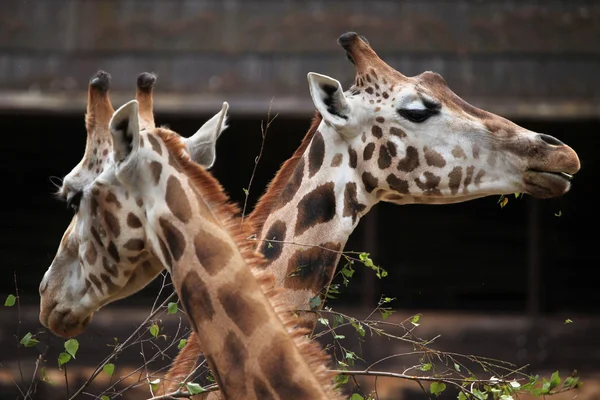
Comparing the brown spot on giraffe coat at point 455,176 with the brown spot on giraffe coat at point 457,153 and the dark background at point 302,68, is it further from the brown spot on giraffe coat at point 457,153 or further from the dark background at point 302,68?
the dark background at point 302,68

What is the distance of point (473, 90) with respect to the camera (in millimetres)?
11070

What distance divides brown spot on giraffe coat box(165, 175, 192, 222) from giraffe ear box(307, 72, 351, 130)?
4.35 feet

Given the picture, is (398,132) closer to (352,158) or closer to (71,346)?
(352,158)

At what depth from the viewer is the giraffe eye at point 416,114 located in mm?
5309

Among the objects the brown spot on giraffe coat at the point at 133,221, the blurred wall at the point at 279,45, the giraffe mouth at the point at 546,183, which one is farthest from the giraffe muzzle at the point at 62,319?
the blurred wall at the point at 279,45

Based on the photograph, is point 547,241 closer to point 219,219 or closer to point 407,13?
point 407,13

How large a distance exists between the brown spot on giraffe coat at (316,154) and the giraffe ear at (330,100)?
107 mm

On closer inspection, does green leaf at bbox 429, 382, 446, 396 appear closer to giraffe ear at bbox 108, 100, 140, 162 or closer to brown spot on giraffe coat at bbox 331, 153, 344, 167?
brown spot on giraffe coat at bbox 331, 153, 344, 167

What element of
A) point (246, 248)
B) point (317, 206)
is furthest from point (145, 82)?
point (246, 248)

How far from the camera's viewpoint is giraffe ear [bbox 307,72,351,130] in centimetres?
515

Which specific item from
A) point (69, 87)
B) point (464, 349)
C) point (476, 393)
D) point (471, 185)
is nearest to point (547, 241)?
point (464, 349)

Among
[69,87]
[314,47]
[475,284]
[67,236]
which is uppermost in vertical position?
[67,236]

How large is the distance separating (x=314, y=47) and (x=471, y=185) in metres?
6.13

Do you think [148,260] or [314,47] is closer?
[148,260]
